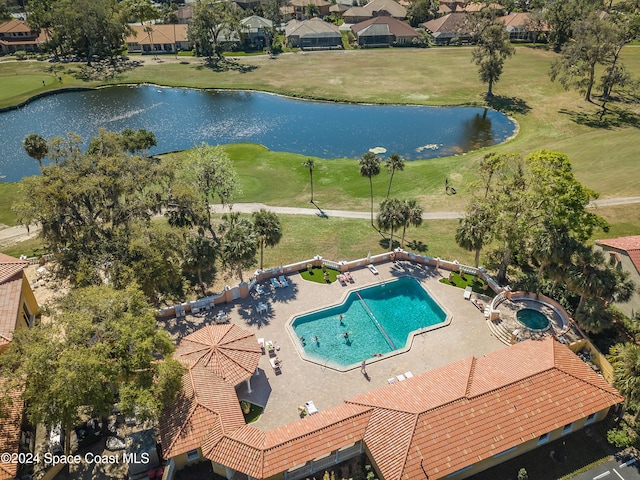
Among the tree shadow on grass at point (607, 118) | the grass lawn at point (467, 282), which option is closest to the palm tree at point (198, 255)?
the grass lawn at point (467, 282)

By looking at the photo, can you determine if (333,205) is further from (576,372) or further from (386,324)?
(576,372)

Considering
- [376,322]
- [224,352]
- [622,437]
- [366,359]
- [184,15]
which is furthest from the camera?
[184,15]

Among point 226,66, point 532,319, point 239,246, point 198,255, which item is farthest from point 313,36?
point 532,319

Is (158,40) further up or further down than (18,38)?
further up

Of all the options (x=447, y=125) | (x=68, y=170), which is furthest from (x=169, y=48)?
(x=68, y=170)

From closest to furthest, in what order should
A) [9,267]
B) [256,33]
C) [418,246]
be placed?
1. [9,267]
2. [418,246]
3. [256,33]

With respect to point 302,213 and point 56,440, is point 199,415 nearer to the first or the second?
point 56,440
